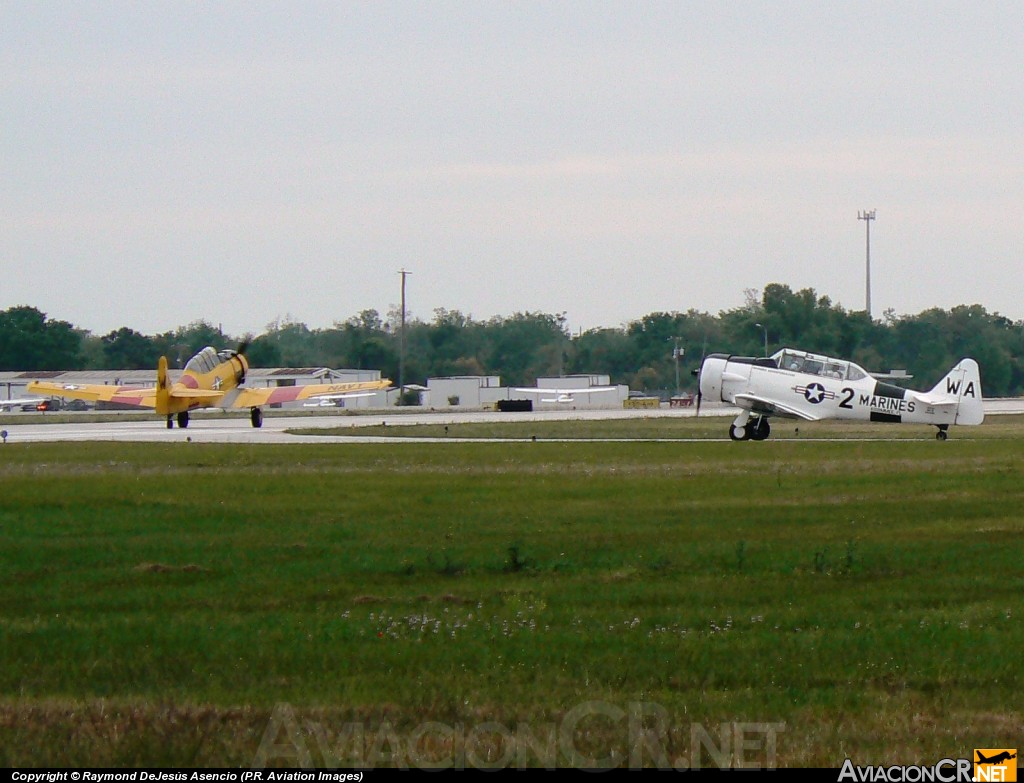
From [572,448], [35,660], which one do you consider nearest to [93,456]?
[572,448]

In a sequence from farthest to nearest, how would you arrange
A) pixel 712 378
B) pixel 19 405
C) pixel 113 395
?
pixel 19 405
pixel 113 395
pixel 712 378

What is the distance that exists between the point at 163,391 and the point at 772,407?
Answer: 74.0ft

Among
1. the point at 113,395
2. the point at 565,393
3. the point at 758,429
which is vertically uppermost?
the point at 113,395

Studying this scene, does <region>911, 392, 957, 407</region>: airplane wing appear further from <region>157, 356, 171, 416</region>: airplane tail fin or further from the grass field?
<region>157, 356, 171, 416</region>: airplane tail fin

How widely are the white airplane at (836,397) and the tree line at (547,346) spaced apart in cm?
6470

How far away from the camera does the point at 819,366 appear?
36.3 metres

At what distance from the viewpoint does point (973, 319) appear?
129875 millimetres

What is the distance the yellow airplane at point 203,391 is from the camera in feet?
160

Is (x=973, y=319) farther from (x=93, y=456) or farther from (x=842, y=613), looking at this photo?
(x=842, y=613)

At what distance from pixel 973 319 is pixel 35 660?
13138 cm

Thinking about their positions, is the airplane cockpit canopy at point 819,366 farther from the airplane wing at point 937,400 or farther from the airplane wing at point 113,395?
the airplane wing at point 113,395

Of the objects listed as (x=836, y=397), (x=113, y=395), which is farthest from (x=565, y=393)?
(x=836, y=397)

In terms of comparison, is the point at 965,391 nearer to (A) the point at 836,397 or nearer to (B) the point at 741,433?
(A) the point at 836,397

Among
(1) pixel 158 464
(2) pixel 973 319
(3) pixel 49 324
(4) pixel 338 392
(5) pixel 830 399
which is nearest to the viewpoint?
(1) pixel 158 464
